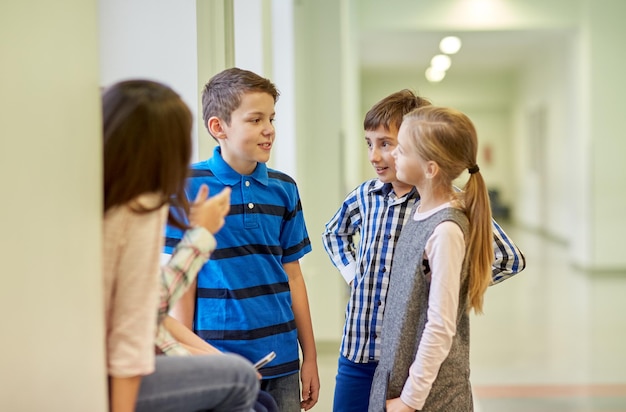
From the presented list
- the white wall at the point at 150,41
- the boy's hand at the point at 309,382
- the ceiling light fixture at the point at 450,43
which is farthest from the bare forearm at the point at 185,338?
the ceiling light fixture at the point at 450,43

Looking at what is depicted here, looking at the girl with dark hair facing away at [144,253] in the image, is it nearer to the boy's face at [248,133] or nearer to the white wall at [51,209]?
the white wall at [51,209]

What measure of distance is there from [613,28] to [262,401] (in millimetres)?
8505

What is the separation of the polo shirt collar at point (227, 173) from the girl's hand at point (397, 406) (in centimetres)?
56

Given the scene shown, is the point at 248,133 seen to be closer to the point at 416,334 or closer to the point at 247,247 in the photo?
the point at 247,247

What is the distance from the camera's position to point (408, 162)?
1742 mm

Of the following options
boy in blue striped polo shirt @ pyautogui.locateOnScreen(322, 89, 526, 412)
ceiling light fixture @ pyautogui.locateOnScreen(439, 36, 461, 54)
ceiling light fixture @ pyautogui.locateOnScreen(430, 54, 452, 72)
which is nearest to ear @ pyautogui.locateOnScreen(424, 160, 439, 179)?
boy in blue striped polo shirt @ pyautogui.locateOnScreen(322, 89, 526, 412)

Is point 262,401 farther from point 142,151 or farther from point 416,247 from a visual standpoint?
point 142,151

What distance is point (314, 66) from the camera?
16.9 ft

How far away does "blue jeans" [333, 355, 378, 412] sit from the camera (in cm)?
197

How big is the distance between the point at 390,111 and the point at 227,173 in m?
0.44

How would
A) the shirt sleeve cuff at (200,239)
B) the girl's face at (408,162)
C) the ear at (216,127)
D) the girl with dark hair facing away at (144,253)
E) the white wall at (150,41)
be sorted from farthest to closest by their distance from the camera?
1. the white wall at (150,41)
2. the ear at (216,127)
3. the girl's face at (408,162)
4. the shirt sleeve cuff at (200,239)
5. the girl with dark hair facing away at (144,253)

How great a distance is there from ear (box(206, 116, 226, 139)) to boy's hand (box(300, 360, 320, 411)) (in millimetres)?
581

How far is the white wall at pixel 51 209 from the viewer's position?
39.1 inches

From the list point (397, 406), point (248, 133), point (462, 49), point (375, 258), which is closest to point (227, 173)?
point (248, 133)
